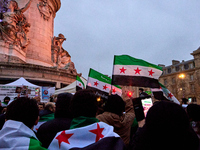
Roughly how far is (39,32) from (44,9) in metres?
2.61

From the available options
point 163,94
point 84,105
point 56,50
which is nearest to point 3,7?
point 56,50

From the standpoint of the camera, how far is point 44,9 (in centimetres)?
1716

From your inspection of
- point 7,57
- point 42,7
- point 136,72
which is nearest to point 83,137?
point 136,72

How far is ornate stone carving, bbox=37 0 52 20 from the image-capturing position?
1683 cm

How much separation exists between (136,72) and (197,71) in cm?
4425

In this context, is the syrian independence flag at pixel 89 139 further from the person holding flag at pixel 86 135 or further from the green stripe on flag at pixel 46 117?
the green stripe on flag at pixel 46 117

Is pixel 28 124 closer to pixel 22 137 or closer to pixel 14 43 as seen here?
pixel 22 137

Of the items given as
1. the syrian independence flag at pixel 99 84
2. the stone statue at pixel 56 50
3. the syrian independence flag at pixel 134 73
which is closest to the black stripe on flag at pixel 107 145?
the syrian independence flag at pixel 134 73

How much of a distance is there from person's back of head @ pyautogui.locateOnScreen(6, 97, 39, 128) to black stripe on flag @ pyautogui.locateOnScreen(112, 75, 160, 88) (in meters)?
3.96

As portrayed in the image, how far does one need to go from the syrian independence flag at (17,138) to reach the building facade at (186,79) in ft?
142

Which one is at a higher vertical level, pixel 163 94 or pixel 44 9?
pixel 44 9

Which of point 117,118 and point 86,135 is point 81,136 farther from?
point 117,118

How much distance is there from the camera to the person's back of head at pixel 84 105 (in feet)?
6.70

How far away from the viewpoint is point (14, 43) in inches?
539
